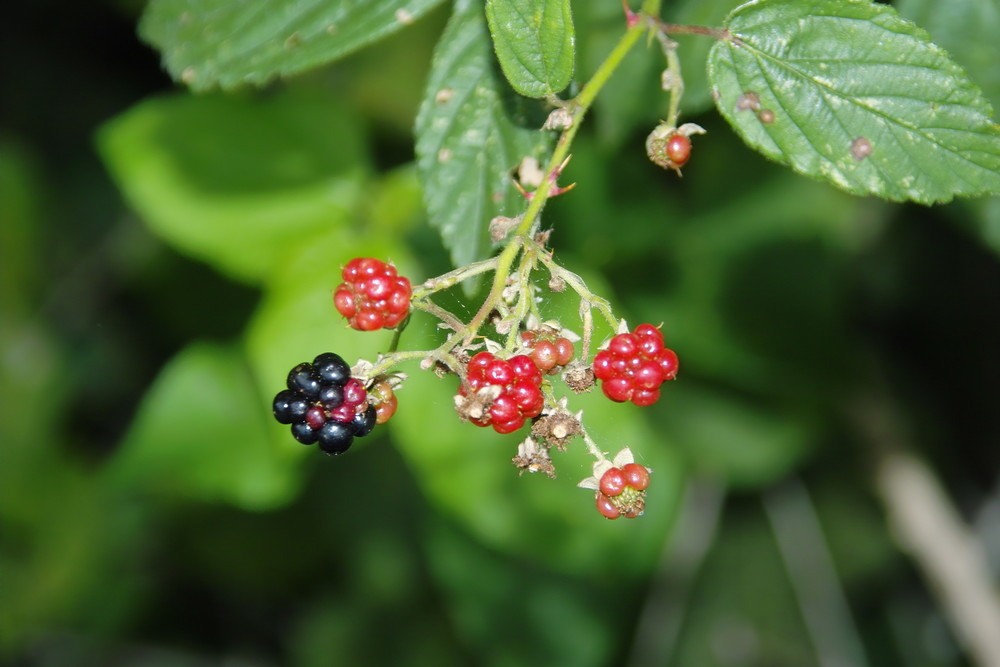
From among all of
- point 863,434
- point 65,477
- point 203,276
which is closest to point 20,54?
point 203,276

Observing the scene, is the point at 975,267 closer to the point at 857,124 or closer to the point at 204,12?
the point at 857,124

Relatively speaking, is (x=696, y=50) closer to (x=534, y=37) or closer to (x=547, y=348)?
(x=534, y=37)

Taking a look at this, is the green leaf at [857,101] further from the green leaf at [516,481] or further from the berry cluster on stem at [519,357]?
the green leaf at [516,481]

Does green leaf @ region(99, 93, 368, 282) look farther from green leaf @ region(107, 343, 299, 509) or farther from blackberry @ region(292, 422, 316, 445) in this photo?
blackberry @ region(292, 422, 316, 445)

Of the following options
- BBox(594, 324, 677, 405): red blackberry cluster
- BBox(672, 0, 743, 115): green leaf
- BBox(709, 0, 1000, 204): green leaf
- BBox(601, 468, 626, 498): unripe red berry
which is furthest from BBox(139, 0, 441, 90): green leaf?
BBox(601, 468, 626, 498): unripe red berry

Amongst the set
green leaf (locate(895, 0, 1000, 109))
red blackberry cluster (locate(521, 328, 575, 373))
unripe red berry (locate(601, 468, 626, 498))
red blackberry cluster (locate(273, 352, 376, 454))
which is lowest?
unripe red berry (locate(601, 468, 626, 498))

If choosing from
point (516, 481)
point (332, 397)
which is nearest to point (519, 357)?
point (332, 397)

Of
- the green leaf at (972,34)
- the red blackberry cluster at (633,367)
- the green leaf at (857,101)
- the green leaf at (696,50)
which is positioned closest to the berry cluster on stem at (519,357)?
the red blackberry cluster at (633,367)
